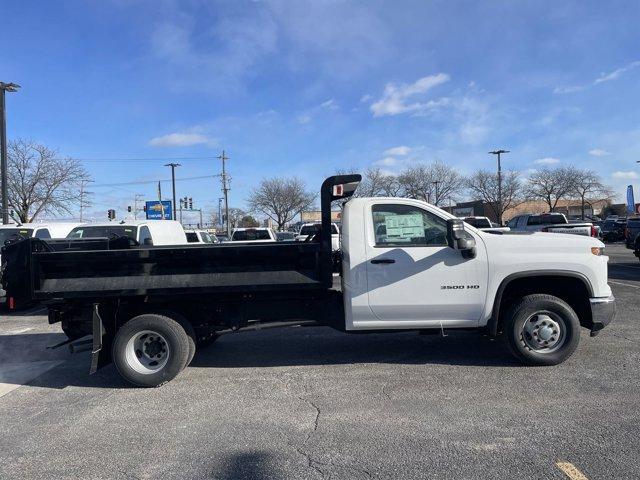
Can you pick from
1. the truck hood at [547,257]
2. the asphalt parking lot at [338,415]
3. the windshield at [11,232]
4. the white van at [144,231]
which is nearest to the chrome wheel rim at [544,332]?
the asphalt parking lot at [338,415]

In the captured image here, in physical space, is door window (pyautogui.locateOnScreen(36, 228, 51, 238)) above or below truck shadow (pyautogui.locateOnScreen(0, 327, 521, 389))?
above

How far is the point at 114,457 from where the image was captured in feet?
13.3

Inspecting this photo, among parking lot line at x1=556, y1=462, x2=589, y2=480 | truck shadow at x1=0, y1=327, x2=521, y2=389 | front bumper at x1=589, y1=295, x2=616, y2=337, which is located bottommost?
parking lot line at x1=556, y1=462, x2=589, y2=480

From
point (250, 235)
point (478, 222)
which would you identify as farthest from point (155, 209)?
point (478, 222)

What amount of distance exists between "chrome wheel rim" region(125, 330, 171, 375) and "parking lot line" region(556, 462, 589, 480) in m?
4.08

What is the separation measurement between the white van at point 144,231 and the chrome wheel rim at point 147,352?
392 cm

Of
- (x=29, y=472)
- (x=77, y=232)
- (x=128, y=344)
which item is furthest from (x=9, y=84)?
(x=29, y=472)

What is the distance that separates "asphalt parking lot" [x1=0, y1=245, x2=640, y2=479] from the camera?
149 inches

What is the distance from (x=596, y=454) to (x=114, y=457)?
3.70m

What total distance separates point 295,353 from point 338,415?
2404 mm

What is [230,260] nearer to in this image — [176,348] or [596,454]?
[176,348]

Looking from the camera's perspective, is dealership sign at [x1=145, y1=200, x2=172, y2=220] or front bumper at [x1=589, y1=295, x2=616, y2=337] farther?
dealership sign at [x1=145, y1=200, x2=172, y2=220]

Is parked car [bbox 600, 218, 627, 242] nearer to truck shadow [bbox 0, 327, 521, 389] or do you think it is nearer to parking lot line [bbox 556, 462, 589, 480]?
truck shadow [bbox 0, 327, 521, 389]

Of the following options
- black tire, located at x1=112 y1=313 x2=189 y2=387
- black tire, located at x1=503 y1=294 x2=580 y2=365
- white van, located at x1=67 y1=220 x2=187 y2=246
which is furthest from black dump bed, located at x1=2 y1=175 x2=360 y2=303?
white van, located at x1=67 y1=220 x2=187 y2=246
